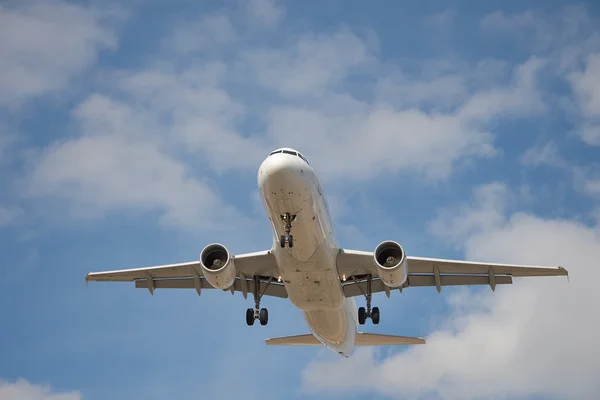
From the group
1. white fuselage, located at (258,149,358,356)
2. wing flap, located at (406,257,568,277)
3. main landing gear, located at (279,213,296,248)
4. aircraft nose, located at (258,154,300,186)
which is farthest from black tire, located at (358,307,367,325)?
aircraft nose, located at (258,154,300,186)

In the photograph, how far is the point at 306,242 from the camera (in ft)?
92.4

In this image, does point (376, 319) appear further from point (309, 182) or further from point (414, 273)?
point (309, 182)

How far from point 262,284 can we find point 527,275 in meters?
10.1

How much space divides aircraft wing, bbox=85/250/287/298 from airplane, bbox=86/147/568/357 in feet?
0.12

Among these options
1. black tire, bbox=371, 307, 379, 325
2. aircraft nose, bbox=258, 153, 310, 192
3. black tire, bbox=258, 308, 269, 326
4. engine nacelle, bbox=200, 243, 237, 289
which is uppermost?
aircraft nose, bbox=258, 153, 310, 192

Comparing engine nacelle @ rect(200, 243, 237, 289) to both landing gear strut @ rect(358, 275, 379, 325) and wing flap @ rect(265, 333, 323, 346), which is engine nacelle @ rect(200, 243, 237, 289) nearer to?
landing gear strut @ rect(358, 275, 379, 325)

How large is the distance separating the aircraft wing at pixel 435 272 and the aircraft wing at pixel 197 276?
2.82 metres

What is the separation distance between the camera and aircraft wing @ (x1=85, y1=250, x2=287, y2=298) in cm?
3183

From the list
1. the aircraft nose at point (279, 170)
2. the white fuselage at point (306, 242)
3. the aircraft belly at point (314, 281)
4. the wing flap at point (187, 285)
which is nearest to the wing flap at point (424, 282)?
the white fuselage at point (306, 242)

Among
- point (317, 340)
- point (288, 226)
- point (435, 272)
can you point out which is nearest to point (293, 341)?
point (317, 340)

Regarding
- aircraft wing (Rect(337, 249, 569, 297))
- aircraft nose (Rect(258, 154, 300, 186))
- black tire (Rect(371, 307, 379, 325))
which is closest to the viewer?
aircraft nose (Rect(258, 154, 300, 186))

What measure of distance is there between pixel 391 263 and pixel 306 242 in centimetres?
337

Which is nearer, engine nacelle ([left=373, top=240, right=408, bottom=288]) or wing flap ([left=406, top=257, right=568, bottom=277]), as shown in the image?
engine nacelle ([left=373, top=240, right=408, bottom=288])

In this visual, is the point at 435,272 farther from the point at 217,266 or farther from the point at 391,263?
the point at 217,266
